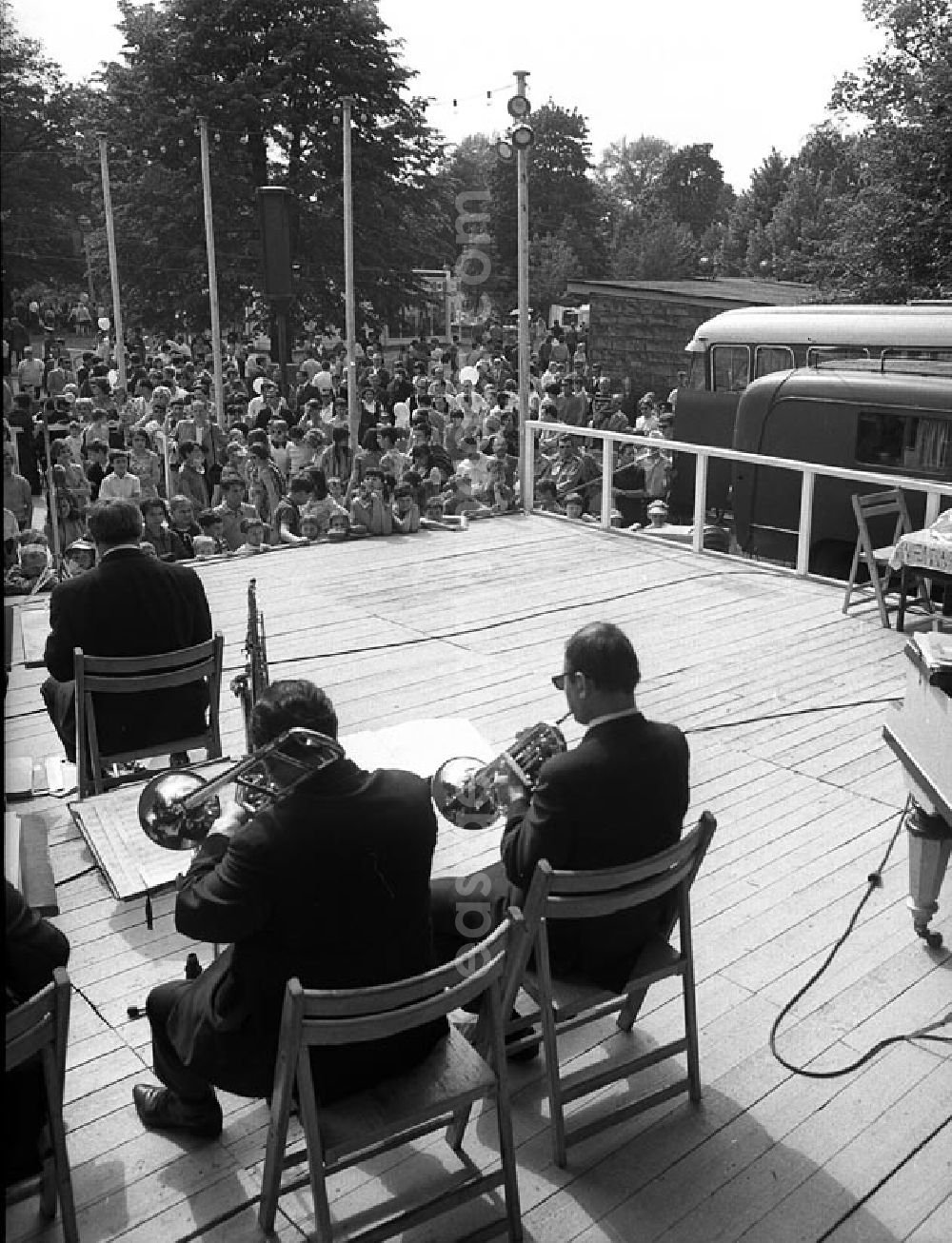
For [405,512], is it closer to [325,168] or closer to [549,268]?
[325,168]

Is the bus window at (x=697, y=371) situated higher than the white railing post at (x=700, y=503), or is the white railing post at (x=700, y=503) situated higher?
the bus window at (x=697, y=371)

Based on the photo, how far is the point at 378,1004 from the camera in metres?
2.39

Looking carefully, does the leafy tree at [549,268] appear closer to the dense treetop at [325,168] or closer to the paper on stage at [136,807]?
the dense treetop at [325,168]

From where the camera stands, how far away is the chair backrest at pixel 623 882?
2822mm

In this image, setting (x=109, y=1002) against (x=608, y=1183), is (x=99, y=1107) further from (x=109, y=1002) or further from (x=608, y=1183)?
(x=608, y=1183)

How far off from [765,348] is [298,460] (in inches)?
234

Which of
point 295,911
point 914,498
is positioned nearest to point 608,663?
point 295,911

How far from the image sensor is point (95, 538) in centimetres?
480

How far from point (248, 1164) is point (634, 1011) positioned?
3.86 ft

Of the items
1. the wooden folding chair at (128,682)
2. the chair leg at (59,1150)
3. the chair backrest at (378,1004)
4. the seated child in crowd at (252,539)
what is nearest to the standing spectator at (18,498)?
the seated child in crowd at (252,539)

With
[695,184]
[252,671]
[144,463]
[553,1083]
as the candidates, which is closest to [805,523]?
[252,671]

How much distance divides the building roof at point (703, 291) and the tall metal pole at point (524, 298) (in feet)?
40.0

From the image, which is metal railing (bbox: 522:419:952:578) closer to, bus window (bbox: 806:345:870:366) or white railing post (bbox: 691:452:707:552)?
white railing post (bbox: 691:452:707:552)

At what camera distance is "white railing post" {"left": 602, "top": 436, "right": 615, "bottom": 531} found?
1012 cm
